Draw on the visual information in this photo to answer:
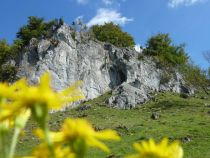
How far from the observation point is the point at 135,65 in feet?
153

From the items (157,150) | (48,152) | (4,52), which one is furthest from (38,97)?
(4,52)

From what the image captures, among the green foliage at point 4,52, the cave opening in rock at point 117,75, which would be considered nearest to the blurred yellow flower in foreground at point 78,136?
the cave opening in rock at point 117,75

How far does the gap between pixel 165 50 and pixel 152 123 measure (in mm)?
30596

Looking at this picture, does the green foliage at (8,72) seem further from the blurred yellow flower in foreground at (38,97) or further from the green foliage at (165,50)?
the blurred yellow flower in foreground at (38,97)

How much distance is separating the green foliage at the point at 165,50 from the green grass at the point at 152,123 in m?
14.5

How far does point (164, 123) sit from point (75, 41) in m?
19.6

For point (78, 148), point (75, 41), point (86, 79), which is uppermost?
point (75, 41)

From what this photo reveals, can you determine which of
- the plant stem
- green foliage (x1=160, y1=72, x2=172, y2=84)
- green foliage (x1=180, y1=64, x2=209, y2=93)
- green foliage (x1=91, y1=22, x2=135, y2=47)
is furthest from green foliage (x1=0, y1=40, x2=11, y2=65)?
the plant stem

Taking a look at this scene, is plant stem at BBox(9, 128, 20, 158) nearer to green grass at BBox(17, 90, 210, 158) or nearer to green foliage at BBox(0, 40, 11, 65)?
green grass at BBox(17, 90, 210, 158)

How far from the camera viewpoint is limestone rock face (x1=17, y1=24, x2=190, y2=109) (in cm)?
4200

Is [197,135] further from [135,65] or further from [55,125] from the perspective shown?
[135,65]

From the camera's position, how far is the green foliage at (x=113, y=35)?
2194 inches

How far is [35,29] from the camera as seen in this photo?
5025 cm

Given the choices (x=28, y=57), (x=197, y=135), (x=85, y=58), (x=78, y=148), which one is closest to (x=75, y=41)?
(x=85, y=58)
